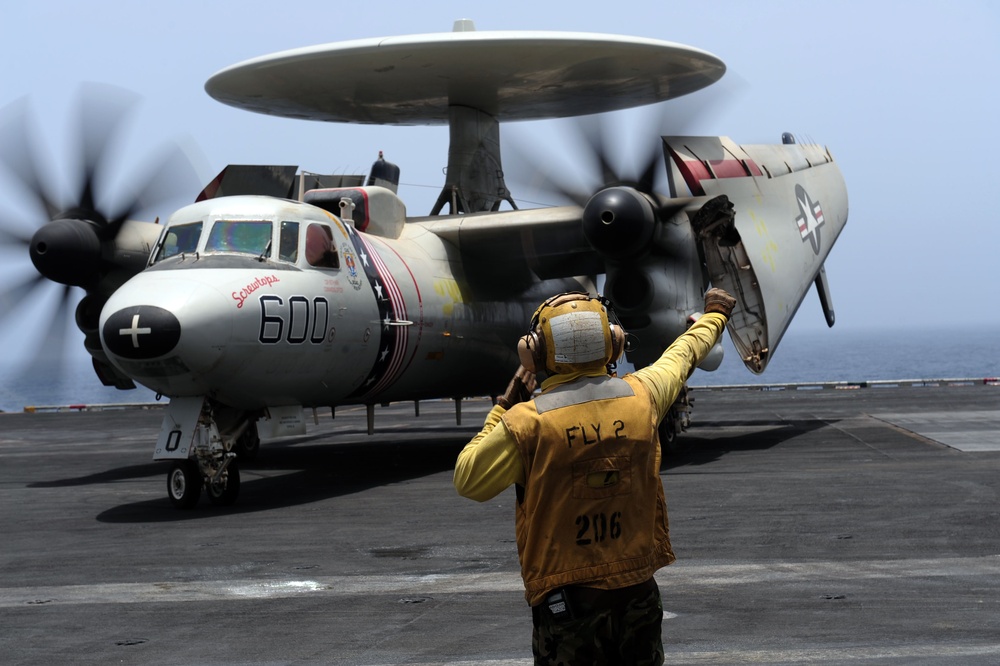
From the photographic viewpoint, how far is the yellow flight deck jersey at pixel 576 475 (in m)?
4.04

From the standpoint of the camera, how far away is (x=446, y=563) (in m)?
9.68

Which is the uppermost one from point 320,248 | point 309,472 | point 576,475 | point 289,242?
point 576,475

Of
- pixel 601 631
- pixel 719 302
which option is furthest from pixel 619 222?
pixel 601 631

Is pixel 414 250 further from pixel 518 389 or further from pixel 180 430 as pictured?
pixel 518 389

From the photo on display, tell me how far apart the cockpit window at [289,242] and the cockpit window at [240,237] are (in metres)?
0.16

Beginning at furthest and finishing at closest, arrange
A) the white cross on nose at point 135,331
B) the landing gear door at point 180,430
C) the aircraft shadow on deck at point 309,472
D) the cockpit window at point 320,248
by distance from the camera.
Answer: the cockpit window at point 320,248, the aircraft shadow on deck at point 309,472, the landing gear door at point 180,430, the white cross on nose at point 135,331

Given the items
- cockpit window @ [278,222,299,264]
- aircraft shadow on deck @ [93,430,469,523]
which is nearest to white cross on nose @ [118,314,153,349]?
aircraft shadow on deck @ [93,430,469,523]

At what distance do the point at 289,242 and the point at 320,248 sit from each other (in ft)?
Answer: 1.44

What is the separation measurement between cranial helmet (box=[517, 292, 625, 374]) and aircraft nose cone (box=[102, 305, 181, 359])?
8727 mm

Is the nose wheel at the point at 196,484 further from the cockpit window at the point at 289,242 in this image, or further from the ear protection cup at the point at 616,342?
the ear protection cup at the point at 616,342

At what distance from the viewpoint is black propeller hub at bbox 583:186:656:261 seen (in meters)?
16.6

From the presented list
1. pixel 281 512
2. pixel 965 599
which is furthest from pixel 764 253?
pixel 965 599

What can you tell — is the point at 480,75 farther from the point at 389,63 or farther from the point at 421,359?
the point at 421,359

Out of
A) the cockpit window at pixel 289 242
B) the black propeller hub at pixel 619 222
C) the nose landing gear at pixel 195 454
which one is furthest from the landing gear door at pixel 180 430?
the black propeller hub at pixel 619 222
